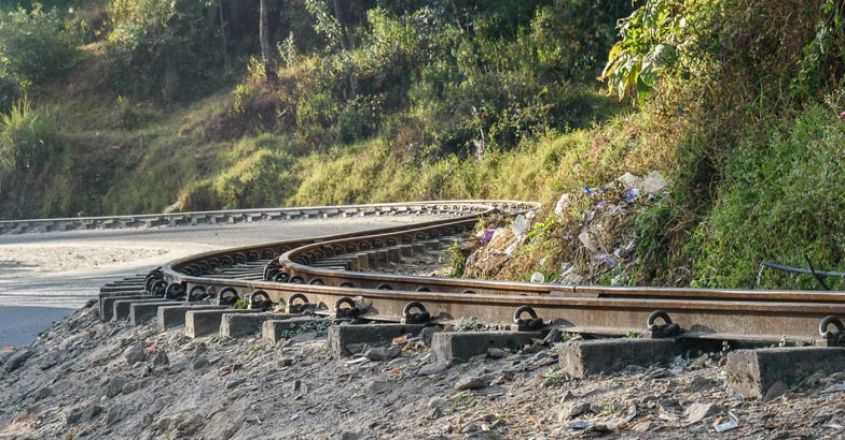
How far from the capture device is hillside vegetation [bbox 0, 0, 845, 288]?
9242 millimetres

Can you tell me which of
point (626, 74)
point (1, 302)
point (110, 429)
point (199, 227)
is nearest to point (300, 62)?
point (199, 227)

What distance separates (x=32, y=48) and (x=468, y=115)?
24.6 metres

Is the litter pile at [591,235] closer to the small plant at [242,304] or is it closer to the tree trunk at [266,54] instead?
the small plant at [242,304]

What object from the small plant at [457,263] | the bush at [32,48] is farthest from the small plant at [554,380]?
the bush at [32,48]

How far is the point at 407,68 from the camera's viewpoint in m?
41.7

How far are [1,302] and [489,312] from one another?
1110 cm

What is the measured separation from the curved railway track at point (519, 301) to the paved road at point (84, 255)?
7.24ft

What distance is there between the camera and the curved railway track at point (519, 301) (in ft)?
17.0

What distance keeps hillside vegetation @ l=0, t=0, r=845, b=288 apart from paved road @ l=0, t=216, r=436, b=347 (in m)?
5.33

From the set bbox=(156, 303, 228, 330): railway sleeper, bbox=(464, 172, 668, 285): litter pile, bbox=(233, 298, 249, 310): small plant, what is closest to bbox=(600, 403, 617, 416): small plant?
bbox=(233, 298, 249, 310): small plant

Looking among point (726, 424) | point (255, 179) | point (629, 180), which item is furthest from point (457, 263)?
point (255, 179)

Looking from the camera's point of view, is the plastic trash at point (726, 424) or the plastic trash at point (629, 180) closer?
the plastic trash at point (726, 424)

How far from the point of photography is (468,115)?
117 ft

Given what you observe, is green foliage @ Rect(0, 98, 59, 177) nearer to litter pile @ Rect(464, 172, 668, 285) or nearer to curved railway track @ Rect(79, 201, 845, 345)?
curved railway track @ Rect(79, 201, 845, 345)
